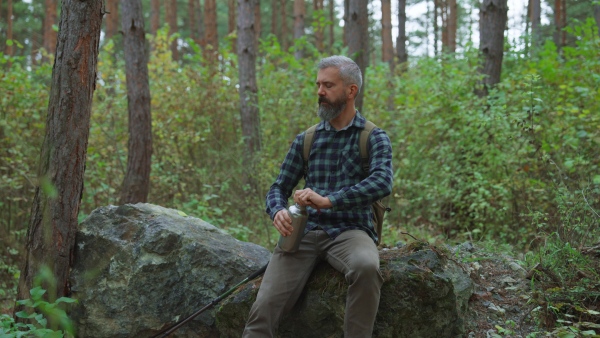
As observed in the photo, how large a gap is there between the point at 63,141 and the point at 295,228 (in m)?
2.27

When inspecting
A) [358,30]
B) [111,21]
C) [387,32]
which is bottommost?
[358,30]

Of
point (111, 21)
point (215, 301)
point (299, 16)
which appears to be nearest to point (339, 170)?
point (215, 301)

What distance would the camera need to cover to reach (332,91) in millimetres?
3994

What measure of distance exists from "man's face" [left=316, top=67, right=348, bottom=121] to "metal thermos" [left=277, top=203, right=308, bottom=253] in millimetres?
713

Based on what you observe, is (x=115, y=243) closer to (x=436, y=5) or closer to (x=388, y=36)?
(x=388, y=36)

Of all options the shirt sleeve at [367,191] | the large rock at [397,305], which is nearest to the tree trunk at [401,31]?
the large rock at [397,305]

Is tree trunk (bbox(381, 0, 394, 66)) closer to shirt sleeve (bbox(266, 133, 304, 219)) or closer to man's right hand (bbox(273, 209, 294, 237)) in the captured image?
shirt sleeve (bbox(266, 133, 304, 219))

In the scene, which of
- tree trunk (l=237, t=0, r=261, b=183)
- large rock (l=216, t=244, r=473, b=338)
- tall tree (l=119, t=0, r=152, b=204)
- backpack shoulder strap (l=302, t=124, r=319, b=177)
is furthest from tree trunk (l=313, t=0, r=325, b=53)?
large rock (l=216, t=244, r=473, b=338)

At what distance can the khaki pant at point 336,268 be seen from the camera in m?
3.60

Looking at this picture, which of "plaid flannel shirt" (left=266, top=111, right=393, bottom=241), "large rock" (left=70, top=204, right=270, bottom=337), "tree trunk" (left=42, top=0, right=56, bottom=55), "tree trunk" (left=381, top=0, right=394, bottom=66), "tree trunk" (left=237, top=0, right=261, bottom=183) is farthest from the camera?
"tree trunk" (left=381, top=0, right=394, bottom=66)

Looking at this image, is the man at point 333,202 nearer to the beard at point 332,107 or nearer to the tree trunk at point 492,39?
the beard at point 332,107

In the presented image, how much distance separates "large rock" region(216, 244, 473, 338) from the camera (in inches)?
156

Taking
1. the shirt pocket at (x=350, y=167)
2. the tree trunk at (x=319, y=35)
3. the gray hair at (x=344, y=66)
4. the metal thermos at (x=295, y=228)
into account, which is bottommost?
the metal thermos at (x=295, y=228)

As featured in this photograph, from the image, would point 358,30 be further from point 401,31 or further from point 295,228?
point 401,31
